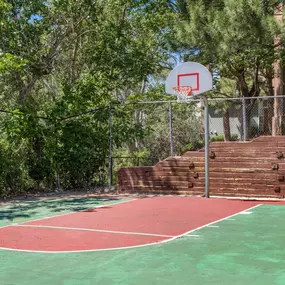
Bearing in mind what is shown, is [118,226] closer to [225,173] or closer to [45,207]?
[45,207]

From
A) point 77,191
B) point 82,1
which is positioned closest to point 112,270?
point 77,191

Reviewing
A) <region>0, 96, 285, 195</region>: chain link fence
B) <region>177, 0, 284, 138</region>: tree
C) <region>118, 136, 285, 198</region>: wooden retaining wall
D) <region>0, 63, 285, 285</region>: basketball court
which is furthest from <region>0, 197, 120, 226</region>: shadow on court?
<region>177, 0, 284, 138</region>: tree

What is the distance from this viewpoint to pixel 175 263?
602cm

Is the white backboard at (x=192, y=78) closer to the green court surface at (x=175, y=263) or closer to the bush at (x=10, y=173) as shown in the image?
the bush at (x=10, y=173)

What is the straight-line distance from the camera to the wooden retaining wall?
13.3m

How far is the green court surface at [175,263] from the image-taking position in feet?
17.3

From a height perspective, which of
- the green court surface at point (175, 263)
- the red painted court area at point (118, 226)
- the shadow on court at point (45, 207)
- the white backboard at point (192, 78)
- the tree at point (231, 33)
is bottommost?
the green court surface at point (175, 263)

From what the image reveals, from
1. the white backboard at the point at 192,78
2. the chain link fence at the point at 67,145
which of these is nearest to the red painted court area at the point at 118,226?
the white backboard at the point at 192,78

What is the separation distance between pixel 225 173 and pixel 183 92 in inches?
98.3

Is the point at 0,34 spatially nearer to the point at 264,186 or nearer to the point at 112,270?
the point at 264,186

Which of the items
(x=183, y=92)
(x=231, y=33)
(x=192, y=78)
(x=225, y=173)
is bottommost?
(x=225, y=173)

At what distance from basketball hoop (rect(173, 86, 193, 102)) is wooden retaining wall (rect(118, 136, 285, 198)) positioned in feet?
5.43

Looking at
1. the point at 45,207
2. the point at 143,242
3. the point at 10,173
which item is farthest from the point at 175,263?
the point at 10,173

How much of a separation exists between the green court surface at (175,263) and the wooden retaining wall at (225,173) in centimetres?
508
